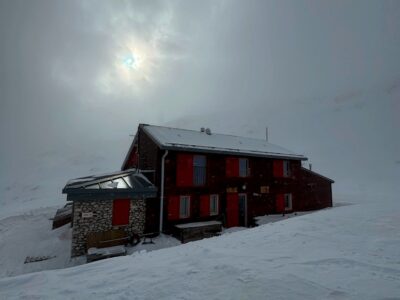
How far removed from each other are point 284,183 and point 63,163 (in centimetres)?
7719

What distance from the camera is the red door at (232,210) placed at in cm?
1870

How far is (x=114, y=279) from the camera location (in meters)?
5.06

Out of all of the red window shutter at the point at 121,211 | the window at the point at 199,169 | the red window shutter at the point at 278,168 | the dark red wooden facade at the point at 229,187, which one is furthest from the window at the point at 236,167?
the red window shutter at the point at 121,211

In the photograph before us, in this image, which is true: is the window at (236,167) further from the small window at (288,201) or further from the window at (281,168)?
the small window at (288,201)

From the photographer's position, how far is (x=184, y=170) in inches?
680

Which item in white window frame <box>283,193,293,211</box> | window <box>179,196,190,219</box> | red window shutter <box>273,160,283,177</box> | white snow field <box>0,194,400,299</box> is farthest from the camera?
white window frame <box>283,193,293,211</box>

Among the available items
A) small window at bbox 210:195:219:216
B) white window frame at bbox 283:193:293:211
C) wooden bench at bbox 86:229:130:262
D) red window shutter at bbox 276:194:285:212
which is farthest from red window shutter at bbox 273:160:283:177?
wooden bench at bbox 86:229:130:262

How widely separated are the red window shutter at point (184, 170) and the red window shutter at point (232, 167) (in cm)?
335

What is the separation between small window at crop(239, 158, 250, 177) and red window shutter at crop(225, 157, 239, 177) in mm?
508

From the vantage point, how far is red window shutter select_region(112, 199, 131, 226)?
14.1 meters

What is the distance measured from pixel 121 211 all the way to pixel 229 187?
8.75 metres

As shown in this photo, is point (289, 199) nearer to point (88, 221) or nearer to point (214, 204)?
point (214, 204)

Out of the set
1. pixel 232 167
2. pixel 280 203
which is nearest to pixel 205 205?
pixel 232 167

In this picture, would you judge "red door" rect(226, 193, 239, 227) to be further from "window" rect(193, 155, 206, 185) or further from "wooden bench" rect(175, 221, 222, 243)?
"window" rect(193, 155, 206, 185)
